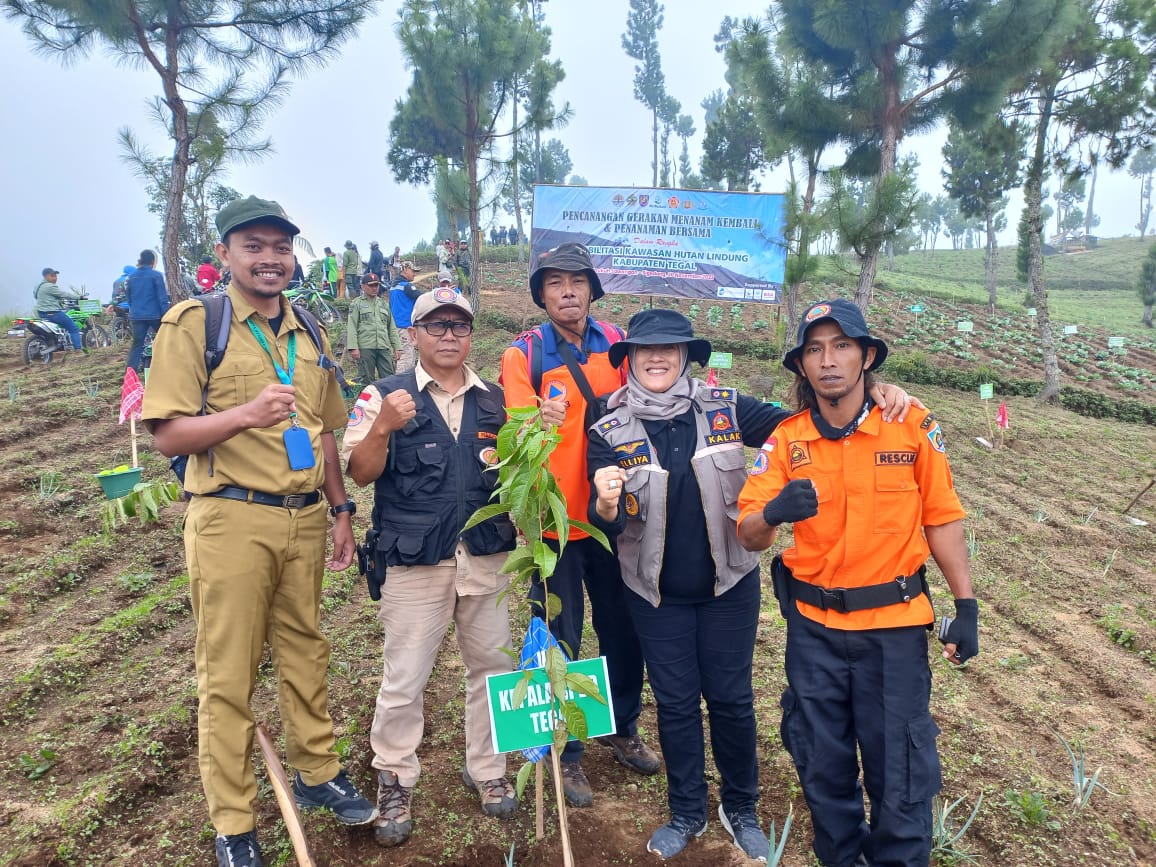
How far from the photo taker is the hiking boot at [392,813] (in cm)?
238

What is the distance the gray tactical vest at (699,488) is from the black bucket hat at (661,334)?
192mm

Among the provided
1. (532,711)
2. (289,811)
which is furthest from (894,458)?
(289,811)

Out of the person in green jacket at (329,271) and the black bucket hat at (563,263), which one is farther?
the person in green jacket at (329,271)

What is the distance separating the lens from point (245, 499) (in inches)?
84.8

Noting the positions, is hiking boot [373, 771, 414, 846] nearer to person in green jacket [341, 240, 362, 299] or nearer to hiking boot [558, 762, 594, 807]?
hiking boot [558, 762, 594, 807]

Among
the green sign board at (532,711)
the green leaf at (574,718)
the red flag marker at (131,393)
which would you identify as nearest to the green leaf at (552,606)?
the green sign board at (532,711)

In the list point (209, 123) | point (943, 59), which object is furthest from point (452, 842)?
point (943, 59)

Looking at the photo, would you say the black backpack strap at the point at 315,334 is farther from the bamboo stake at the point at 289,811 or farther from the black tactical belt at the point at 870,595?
the black tactical belt at the point at 870,595

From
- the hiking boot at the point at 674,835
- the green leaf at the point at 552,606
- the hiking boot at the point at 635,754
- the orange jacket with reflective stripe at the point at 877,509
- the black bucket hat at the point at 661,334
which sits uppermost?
the black bucket hat at the point at 661,334

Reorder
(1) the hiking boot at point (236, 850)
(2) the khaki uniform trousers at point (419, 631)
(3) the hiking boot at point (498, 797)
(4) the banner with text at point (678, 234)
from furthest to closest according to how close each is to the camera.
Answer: (4) the banner with text at point (678, 234) < (3) the hiking boot at point (498, 797) < (2) the khaki uniform trousers at point (419, 631) < (1) the hiking boot at point (236, 850)

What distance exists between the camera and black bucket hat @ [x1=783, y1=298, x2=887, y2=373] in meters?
2.06

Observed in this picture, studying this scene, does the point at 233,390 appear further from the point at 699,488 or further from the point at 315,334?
the point at 699,488

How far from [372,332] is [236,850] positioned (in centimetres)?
762

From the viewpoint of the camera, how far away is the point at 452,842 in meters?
2.40
